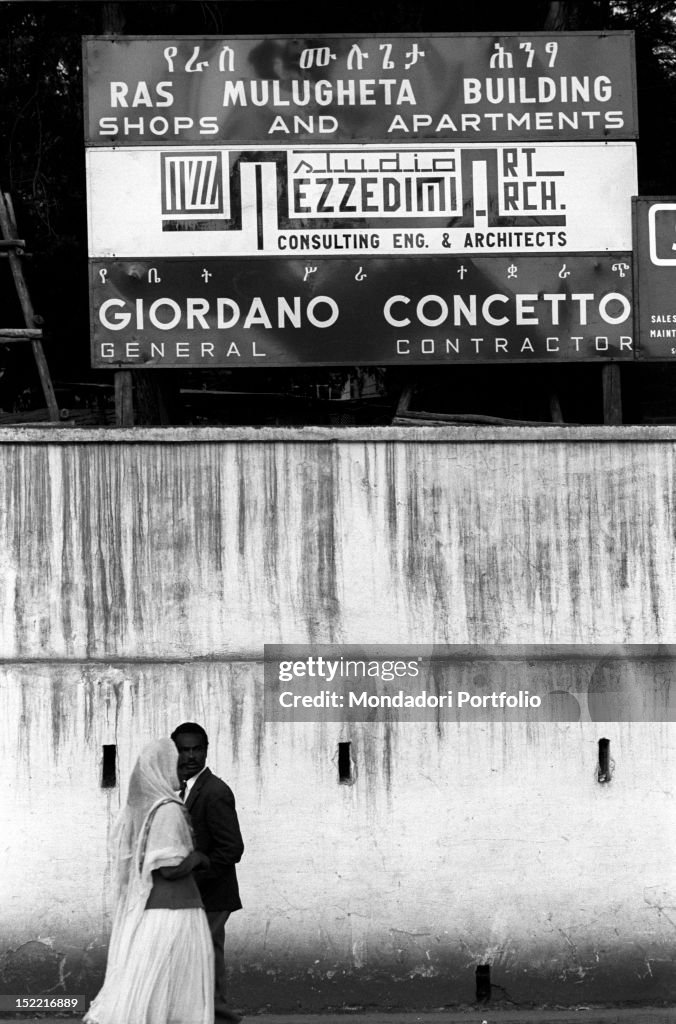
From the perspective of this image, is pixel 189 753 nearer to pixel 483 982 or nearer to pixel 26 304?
pixel 483 982

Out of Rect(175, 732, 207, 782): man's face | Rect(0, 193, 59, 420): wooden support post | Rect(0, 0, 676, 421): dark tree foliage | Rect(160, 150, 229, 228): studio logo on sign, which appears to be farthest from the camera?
Rect(0, 0, 676, 421): dark tree foliage

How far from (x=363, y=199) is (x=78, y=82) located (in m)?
Result: 3.25

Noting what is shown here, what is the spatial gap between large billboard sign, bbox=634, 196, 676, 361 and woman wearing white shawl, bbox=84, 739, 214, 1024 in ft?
12.1

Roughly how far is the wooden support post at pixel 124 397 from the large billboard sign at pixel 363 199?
0.13m

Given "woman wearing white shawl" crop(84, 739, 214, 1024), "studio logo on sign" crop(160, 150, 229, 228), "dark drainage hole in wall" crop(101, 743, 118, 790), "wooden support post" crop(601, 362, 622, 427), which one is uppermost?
"studio logo on sign" crop(160, 150, 229, 228)

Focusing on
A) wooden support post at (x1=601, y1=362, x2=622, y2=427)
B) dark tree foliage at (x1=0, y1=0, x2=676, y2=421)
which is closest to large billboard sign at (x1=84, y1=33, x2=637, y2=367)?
wooden support post at (x1=601, y1=362, x2=622, y2=427)

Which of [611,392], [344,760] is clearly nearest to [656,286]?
[611,392]

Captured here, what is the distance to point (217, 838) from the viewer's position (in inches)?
245

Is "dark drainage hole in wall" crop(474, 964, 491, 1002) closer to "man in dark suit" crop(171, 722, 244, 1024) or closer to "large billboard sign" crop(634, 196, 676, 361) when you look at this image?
"man in dark suit" crop(171, 722, 244, 1024)

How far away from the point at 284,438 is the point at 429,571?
1039mm

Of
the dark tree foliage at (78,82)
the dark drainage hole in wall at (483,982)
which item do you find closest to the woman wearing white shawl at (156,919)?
the dark drainage hole in wall at (483,982)

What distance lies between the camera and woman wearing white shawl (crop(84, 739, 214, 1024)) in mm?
5605

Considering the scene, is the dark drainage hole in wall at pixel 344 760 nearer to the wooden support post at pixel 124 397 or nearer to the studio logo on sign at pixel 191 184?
the wooden support post at pixel 124 397

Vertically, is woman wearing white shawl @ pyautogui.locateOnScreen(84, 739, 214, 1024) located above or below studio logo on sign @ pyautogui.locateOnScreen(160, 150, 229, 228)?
below
